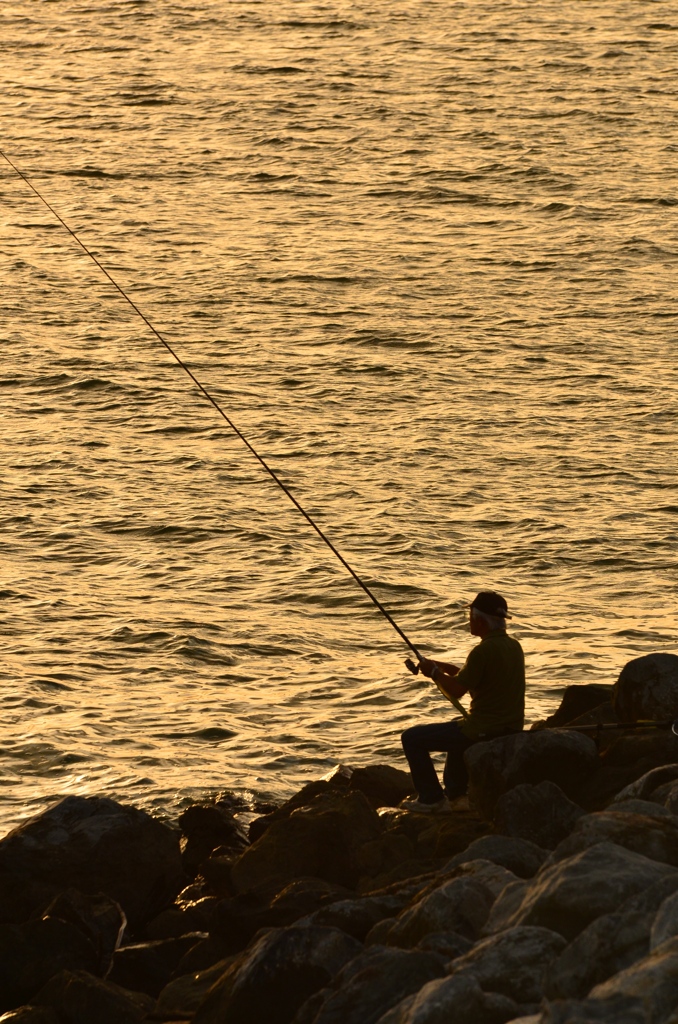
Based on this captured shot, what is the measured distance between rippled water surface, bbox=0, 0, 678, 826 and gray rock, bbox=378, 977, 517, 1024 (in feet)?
17.7

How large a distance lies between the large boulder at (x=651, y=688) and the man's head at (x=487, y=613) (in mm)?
848

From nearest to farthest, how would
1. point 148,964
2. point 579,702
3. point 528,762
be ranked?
point 148,964 → point 528,762 → point 579,702

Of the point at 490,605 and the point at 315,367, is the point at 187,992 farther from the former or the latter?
the point at 315,367

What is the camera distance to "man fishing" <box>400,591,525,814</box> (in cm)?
713

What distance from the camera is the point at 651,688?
7.67m

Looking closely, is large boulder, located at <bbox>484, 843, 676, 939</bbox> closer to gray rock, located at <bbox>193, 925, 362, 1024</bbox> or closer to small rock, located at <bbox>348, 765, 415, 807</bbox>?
gray rock, located at <bbox>193, 925, 362, 1024</bbox>

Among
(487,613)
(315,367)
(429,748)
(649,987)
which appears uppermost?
(649,987)

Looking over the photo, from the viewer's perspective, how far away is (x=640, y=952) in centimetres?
450

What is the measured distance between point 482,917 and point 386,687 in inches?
254

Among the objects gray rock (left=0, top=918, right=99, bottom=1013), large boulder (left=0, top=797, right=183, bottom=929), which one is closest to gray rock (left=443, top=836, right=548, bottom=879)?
gray rock (left=0, top=918, right=99, bottom=1013)

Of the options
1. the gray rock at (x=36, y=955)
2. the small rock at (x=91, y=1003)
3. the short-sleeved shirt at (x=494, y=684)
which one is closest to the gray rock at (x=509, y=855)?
the short-sleeved shirt at (x=494, y=684)

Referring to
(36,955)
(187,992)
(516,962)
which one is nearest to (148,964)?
(36,955)

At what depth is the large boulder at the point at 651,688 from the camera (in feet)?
25.1

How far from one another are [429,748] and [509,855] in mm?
1423
